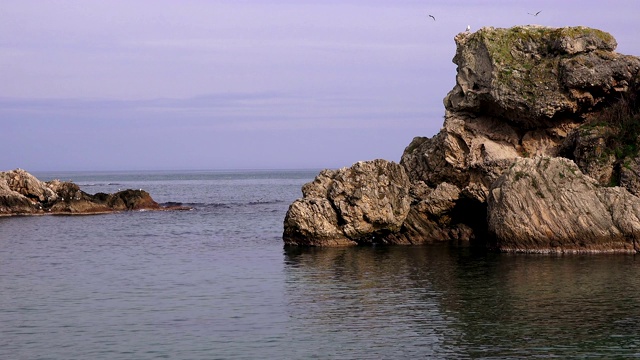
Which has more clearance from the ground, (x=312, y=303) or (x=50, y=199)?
(x=50, y=199)

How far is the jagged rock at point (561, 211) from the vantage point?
45.0 metres

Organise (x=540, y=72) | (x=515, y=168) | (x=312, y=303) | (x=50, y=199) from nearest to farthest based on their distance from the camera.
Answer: (x=312, y=303) → (x=515, y=168) → (x=540, y=72) → (x=50, y=199)

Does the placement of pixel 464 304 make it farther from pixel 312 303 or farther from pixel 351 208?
pixel 351 208

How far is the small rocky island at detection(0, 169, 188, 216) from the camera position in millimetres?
85625

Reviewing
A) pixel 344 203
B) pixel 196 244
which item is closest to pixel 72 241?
pixel 196 244

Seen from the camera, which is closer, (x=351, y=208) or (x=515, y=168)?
(x=515, y=168)

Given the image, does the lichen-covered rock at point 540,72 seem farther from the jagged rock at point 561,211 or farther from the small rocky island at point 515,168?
the jagged rock at point 561,211

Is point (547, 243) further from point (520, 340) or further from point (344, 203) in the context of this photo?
point (520, 340)

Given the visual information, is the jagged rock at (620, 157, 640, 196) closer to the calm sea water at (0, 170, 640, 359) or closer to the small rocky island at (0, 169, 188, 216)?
the calm sea water at (0, 170, 640, 359)

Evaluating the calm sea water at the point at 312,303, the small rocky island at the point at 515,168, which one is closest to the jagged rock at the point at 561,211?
the small rocky island at the point at 515,168

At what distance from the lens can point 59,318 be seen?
32.8 meters

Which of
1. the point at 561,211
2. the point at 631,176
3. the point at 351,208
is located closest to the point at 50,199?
the point at 351,208

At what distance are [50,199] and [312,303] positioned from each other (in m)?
60.1

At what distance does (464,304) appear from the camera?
34531 millimetres
